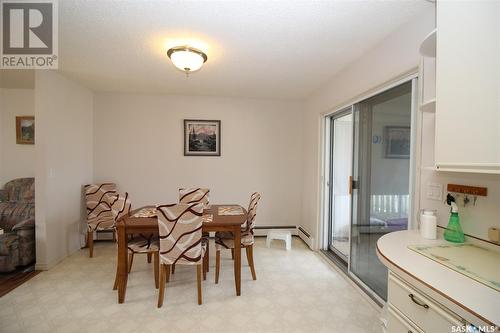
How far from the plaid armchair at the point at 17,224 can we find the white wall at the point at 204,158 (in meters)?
0.91

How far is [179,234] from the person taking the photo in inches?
81.0

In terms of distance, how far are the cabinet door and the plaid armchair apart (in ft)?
13.4

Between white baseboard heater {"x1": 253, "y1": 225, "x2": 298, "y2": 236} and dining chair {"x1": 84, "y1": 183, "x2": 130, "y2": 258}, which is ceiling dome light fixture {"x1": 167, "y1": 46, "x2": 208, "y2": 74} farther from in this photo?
white baseboard heater {"x1": 253, "y1": 225, "x2": 298, "y2": 236}

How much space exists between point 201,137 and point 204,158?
363mm

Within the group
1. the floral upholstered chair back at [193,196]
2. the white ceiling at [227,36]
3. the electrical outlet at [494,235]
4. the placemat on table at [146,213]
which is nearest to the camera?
the electrical outlet at [494,235]

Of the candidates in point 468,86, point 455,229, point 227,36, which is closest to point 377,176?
point 455,229

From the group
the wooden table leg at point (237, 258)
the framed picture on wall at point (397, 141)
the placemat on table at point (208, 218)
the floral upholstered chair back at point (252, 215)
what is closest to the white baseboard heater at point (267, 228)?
the floral upholstered chair back at point (252, 215)

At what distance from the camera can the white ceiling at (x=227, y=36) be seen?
1670 millimetres

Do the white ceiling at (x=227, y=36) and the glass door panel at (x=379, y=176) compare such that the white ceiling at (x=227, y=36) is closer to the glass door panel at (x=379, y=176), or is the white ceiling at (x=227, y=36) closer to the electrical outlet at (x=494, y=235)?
the glass door panel at (x=379, y=176)

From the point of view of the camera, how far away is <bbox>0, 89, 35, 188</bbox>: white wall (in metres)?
3.63

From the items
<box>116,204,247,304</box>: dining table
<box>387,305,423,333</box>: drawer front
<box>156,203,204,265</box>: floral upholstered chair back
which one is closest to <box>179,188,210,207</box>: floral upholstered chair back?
<box>116,204,247,304</box>: dining table

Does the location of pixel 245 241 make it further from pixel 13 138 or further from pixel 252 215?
pixel 13 138

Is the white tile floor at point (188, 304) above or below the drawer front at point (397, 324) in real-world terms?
below

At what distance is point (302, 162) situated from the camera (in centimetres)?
416
